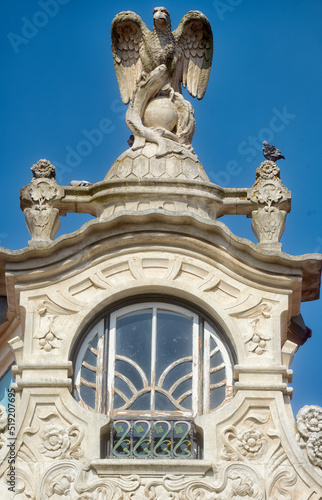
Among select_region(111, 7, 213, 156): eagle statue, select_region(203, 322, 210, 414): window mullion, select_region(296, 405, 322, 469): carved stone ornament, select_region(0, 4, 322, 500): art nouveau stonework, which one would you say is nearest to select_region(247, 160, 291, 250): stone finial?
select_region(0, 4, 322, 500): art nouveau stonework

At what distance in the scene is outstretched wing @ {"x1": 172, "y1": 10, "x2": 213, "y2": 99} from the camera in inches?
954

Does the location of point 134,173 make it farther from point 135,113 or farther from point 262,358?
point 262,358

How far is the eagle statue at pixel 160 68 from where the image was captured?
77.0 feet

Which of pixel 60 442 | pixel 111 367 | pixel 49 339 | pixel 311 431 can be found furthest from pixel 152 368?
pixel 311 431

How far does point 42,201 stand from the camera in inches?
876

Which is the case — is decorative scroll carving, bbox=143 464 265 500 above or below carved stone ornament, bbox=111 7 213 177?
below

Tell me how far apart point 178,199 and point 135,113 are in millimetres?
1796

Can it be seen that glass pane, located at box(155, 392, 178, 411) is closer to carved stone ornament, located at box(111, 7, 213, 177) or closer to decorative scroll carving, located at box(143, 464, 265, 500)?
decorative scroll carving, located at box(143, 464, 265, 500)

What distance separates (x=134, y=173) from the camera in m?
22.7

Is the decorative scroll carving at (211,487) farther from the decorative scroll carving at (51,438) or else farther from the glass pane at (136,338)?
the glass pane at (136,338)

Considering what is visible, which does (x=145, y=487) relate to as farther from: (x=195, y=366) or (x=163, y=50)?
(x=163, y=50)

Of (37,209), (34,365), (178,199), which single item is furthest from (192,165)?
(34,365)

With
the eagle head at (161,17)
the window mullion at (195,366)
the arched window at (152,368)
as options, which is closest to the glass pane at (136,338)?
the arched window at (152,368)

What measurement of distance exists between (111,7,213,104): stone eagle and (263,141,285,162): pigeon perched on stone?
154 cm
